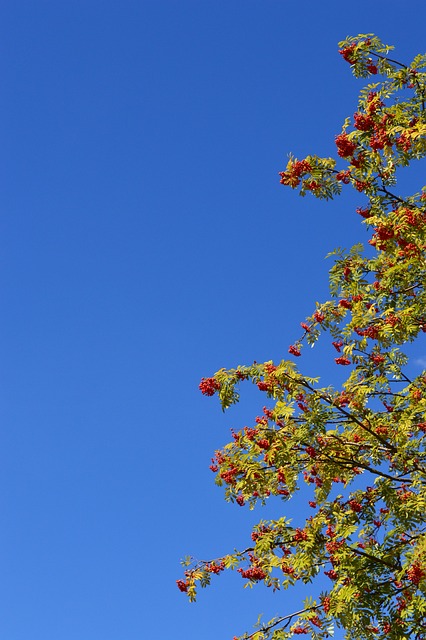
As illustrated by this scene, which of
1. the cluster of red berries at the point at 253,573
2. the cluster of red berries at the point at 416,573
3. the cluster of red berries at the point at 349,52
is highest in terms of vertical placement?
the cluster of red berries at the point at 349,52

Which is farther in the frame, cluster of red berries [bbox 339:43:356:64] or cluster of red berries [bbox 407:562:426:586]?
cluster of red berries [bbox 339:43:356:64]

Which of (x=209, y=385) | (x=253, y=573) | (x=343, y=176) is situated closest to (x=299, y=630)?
(x=253, y=573)

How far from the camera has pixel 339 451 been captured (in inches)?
466

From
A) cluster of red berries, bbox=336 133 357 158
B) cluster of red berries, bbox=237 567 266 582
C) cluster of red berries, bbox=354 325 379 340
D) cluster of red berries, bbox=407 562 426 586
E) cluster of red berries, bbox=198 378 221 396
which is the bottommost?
cluster of red berries, bbox=407 562 426 586

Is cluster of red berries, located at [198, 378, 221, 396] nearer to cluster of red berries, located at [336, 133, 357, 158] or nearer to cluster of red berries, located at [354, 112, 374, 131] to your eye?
cluster of red berries, located at [336, 133, 357, 158]

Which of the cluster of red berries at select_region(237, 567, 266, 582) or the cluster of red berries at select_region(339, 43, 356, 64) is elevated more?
the cluster of red berries at select_region(339, 43, 356, 64)

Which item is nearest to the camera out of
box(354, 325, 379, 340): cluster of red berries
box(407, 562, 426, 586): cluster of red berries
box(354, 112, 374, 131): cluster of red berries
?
box(407, 562, 426, 586): cluster of red berries

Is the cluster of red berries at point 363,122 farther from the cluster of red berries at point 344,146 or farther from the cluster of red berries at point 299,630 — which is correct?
the cluster of red berries at point 299,630

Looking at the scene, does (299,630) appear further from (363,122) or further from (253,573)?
(363,122)

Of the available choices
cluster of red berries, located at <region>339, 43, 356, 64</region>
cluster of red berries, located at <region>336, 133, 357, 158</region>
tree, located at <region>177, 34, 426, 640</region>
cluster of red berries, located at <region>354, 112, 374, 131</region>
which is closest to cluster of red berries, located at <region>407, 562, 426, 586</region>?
tree, located at <region>177, 34, 426, 640</region>

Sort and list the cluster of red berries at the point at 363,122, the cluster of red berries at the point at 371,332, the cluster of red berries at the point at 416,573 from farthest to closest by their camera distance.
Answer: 1. the cluster of red berries at the point at 363,122
2. the cluster of red berries at the point at 371,332
3. the cluster of red berries at the point at 416,573

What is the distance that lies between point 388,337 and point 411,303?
2.17 feet

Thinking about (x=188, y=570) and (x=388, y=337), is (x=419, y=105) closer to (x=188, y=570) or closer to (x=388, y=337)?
(x=388, y=337)

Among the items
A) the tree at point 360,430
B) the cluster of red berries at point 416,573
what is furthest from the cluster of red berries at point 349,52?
the cluster of red berries at point 416,573
